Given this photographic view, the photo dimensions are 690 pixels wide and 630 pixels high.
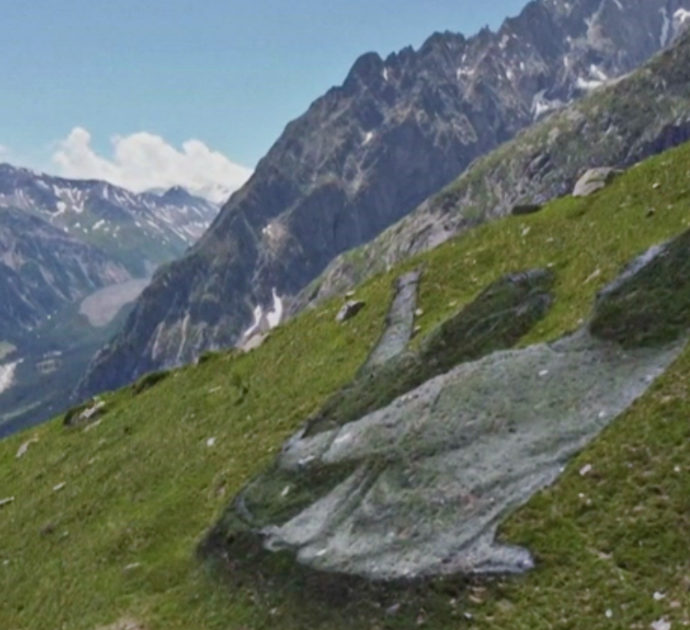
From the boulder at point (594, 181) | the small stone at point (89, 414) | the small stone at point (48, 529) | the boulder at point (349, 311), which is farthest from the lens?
the small stone at point (89, 414)

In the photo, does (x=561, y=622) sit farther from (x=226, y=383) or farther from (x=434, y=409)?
(x=226, y=383)

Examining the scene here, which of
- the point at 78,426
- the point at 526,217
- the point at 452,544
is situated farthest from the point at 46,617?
the point at 526,217

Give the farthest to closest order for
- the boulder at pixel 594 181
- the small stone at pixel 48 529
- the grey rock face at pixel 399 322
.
→ 1. the boulder at pixel 594 181
2. the small stone at pixel 48 529
3. the grey rock face at pixel 399 322

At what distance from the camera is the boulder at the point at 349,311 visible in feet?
162

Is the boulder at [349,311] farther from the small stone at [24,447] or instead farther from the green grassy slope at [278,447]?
the small stone at [24,447]

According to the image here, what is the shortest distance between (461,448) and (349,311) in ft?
76.4

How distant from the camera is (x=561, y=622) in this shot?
63.6ft

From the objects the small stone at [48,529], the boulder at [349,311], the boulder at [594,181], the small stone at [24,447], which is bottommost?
the boulder at [594,181]

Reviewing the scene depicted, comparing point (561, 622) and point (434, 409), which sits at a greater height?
point (434, 409)

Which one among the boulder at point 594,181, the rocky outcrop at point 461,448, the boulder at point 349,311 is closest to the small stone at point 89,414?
the boulder at point 349,311

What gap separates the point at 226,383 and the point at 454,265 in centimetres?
1626

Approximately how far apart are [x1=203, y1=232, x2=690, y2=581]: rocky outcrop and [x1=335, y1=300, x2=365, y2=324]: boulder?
14.4 meters

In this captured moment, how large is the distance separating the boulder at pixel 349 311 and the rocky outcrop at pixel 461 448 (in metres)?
14.4

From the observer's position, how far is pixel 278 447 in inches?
1457
